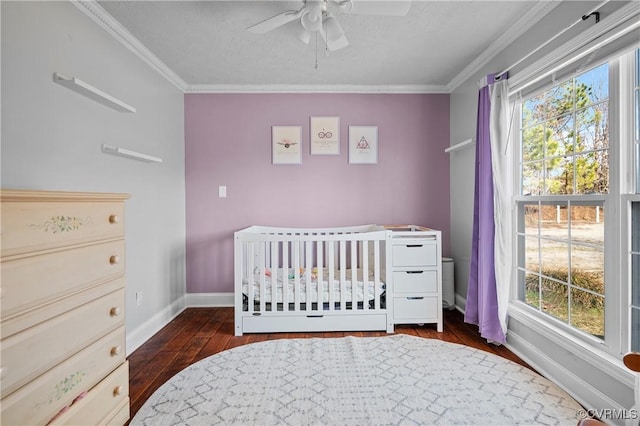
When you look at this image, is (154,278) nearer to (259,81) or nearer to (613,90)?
(259,81)

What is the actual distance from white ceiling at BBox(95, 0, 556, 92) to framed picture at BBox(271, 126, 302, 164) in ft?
1.62

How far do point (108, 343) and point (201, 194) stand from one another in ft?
6.55

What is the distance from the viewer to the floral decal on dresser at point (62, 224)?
→ 105cm

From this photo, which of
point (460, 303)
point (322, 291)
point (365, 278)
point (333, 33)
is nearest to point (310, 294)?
point (322, 291)

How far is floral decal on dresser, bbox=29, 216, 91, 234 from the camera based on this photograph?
1047 mm

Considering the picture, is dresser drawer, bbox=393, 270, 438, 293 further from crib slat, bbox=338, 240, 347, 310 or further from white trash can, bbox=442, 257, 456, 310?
white trash can, bbox=442, 257, 456, 310

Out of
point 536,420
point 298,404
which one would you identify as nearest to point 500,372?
point 536,420

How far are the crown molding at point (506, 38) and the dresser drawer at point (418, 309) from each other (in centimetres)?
197

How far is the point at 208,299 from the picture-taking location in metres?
3.15

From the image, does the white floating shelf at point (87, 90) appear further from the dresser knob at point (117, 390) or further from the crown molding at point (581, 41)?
the crown molding at point (581, 41)

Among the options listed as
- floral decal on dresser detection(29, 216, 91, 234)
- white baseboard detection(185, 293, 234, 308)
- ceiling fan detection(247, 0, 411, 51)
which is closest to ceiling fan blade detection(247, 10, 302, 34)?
ceiling fan detection(247, 0, 411, 51)

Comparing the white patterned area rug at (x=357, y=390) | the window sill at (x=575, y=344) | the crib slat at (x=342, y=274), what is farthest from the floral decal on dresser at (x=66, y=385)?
the window sill at (x=575, y=344)

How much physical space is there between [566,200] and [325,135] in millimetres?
2087

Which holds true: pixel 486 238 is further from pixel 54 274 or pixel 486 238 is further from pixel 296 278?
pixel 54 274
